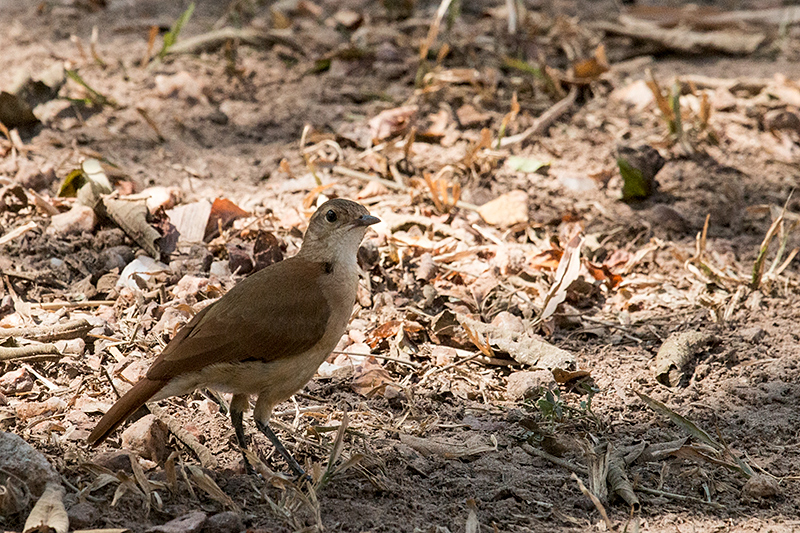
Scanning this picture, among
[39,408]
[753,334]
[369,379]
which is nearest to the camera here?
[39,408]

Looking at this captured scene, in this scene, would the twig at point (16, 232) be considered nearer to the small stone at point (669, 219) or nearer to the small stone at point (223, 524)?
the small stone at point (223, 524)

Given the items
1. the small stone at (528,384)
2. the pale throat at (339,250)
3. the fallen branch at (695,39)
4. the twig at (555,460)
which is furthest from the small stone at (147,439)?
the fallen branch at (695,39)

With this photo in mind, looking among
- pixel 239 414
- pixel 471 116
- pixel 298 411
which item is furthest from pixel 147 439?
pixel 471 116

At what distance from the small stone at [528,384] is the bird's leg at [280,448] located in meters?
1.12

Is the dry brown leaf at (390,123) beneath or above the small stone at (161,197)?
beneath

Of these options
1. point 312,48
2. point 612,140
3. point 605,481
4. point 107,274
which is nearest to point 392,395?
point 605,481

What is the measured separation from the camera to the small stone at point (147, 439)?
3.67 meters

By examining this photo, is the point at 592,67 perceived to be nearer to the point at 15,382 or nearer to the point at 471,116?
the point at 471,116

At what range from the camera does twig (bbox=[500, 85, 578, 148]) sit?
648cm

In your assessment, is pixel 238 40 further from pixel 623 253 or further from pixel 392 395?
pixel 392 395

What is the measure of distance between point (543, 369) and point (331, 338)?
3.97ft

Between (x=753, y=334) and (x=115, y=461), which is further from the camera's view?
(x=753, y=334)

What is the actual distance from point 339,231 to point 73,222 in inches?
74.3

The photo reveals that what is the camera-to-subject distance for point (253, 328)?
12.3ft
